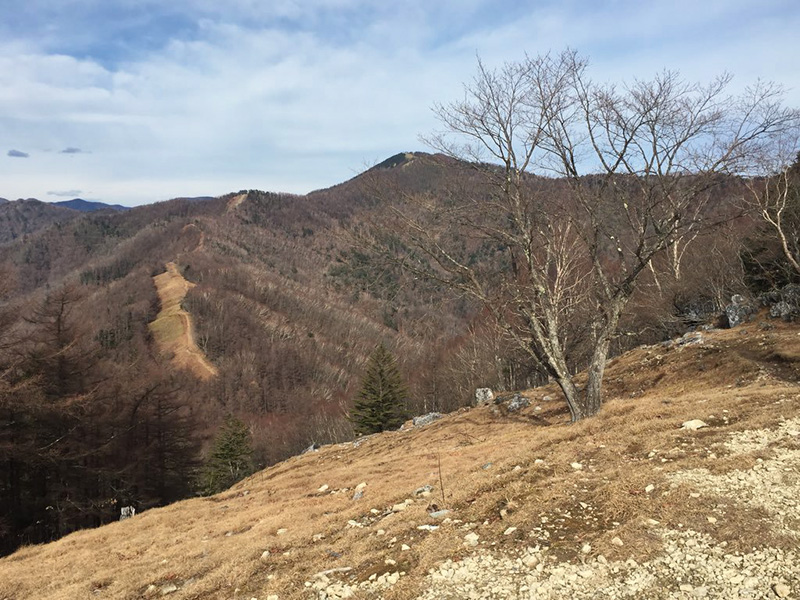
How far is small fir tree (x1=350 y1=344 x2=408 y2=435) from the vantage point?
4328 cm

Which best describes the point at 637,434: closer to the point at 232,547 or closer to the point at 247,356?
the point at 232,547

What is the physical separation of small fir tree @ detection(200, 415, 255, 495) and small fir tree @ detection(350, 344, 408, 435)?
10.3 m

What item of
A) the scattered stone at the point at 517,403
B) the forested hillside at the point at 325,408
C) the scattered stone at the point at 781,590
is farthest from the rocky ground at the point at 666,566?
the scattered stone at the point at 517,403

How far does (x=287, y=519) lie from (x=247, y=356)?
133219mm

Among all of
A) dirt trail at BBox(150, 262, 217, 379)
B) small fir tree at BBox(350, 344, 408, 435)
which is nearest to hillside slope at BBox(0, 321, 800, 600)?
small fir tree at BBox(350, 344, 408, 435)

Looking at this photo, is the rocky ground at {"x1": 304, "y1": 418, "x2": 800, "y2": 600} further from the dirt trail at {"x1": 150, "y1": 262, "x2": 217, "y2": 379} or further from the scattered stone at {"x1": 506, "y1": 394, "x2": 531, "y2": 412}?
the dirt trail at {"x1": 150, "y1": 262, "x2": 217, "y2": 379}

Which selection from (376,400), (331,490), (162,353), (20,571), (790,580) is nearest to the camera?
(790,580)

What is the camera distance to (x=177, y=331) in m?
138

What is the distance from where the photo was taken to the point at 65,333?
986 inches

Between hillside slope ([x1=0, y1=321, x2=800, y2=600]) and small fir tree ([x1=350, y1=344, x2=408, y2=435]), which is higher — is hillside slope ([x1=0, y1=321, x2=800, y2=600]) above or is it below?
above

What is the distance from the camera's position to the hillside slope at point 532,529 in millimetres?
4578

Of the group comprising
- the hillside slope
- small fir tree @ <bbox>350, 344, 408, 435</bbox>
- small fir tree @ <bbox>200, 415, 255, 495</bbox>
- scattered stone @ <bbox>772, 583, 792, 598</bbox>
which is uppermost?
scattered stone @ <bbox>772, 583, 792, 598</bbox>

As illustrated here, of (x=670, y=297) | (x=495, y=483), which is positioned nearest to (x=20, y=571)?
(x=495, y=483)

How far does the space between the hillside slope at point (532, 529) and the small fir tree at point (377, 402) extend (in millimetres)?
30660
